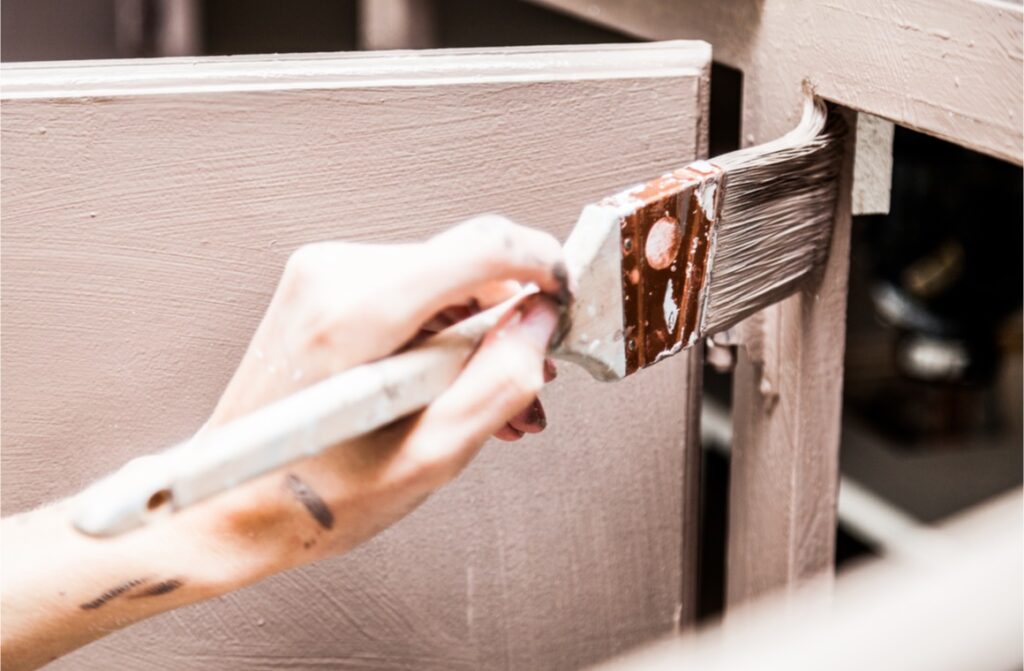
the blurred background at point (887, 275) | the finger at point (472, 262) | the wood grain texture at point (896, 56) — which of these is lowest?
the blurred background at point (887, 275)

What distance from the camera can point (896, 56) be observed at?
55 cm

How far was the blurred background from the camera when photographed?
1332mm

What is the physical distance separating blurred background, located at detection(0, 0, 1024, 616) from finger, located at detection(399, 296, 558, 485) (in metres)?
0.81

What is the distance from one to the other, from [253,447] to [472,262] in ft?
0.36

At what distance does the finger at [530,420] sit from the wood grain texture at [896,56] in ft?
0.77

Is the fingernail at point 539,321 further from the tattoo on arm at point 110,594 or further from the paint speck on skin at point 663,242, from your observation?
the tattoo on arm at point 110,594

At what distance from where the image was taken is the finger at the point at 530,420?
530 millimetres

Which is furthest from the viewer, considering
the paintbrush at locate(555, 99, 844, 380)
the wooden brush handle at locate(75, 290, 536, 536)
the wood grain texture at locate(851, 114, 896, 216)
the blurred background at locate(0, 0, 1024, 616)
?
the blurred background at locate(0, 0, 1024, 616)

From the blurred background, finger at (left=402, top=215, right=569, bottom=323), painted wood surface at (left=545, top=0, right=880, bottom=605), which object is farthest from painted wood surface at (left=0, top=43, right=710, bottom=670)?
the blurred background

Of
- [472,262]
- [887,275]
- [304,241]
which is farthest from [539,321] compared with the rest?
[887,275]

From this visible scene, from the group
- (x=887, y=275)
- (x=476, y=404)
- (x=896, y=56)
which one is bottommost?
(x=887, y=275)

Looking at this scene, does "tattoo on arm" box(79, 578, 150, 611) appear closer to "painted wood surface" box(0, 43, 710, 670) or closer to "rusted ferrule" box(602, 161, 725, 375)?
"painted wood surface" box(0, 43, 710, 670)

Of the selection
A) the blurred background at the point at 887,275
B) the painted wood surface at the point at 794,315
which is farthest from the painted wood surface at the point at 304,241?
the blurred background at the point at 887,275

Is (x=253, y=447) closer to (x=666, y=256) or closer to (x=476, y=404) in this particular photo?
(x=476, y=404)
